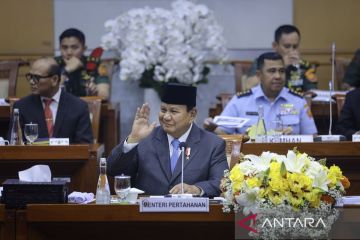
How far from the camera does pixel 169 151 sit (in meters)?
5.84

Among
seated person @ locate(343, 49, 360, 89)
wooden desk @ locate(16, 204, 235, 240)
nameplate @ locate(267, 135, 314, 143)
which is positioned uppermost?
seated person @ locate(343, 49, 360, 89)

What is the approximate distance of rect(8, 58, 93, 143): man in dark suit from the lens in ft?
24.9

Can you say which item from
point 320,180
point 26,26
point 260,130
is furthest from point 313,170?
point 26,26

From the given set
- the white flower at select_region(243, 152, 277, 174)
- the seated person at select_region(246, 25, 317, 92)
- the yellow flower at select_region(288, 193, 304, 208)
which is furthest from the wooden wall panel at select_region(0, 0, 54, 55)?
the yellow flower at select_region(288, 193, 304, 208)

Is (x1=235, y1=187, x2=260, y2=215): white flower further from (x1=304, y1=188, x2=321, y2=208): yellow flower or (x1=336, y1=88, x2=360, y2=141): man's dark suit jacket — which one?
(x1=336, y1=88, x2=360, y2=141): man's dark suit jacket

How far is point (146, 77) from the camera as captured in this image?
30.9 feet

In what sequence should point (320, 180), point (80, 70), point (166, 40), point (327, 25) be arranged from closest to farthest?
point (320, 180), point (80, 70), point (166, 40), point (327, 25)

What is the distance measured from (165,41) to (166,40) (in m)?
0.01

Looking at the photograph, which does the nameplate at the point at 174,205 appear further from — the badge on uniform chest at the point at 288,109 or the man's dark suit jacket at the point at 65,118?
the badge on uniform chest at the point at 288,109

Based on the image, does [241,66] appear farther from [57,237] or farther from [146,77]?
[57,237]

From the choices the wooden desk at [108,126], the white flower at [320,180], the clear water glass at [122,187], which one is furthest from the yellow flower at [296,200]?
the wooden desk at [108,126]

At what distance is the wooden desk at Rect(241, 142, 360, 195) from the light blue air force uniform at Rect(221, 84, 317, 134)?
3.71 feet

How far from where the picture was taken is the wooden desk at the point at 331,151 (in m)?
6.56

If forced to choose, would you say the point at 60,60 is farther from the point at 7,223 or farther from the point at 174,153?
the point at 7,223
